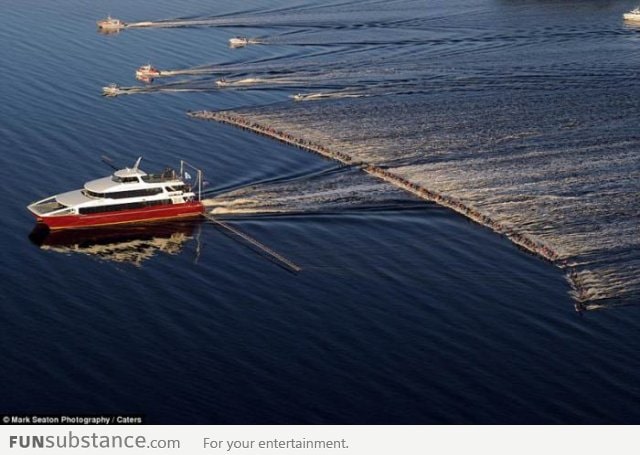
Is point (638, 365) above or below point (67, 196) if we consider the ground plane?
below

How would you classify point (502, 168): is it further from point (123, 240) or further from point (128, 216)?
point (123, 240)

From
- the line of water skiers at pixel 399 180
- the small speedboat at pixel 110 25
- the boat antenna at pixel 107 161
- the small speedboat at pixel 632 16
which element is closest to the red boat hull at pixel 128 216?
the boat antenna at pixel 107 161

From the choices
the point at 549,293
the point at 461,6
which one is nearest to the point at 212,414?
the point at 549,293

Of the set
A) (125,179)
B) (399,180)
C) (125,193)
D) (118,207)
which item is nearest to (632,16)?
(399,180)

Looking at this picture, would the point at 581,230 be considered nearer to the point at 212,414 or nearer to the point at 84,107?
the point at 212,414

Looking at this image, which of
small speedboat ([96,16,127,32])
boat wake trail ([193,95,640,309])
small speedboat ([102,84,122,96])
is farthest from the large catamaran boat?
small speedboat ([96,16,127,32])
